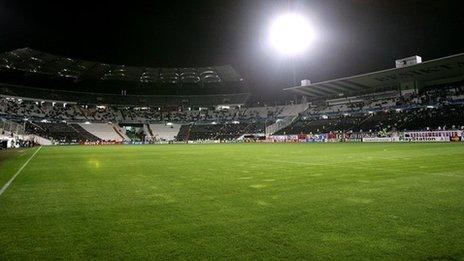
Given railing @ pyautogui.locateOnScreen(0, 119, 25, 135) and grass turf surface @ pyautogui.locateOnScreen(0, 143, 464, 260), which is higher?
railing @ pyautogui.locateOnScreen(0, 119, 25, 135)

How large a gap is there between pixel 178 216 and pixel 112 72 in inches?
2997

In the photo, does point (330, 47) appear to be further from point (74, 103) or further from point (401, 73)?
point (74, 103)

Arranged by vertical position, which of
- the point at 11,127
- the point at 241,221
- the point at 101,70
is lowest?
the point at 241,221

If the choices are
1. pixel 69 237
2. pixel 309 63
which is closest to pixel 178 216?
pixel 69 237

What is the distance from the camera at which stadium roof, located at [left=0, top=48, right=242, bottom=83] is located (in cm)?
6334

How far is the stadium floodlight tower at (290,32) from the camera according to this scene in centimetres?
3309

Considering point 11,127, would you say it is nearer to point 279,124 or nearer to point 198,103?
point 198,103

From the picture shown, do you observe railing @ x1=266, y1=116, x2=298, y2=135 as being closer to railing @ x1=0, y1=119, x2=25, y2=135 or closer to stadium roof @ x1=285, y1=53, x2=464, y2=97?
stadium roof @ x1=285, y1=53, x2=464, y2=97

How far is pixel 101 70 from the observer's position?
74.2 meters

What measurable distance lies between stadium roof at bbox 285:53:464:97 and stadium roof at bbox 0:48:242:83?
70.2 ft

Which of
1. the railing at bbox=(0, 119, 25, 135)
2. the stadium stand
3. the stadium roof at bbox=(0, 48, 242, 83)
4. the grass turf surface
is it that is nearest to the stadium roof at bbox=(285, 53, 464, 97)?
the stadium stand

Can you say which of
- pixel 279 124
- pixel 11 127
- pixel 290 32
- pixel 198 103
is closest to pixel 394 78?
pixel 279 124

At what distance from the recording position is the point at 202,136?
81688 mm

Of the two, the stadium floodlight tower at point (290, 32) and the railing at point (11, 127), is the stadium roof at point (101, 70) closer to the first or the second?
the railing at point (11, 127)
